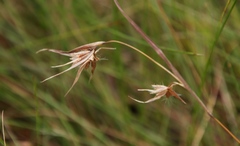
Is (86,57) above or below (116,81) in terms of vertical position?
above

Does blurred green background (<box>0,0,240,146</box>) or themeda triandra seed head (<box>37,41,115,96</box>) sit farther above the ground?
themeda triandra seed head (<box>37,41,115,96</box>)

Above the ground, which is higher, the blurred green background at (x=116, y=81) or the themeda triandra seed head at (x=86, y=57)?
the themeda triandra seed head at (x=86, y=57)

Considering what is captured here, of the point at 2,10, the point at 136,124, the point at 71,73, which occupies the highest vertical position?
the point at 2,10

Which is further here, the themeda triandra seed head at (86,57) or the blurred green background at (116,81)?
the blurred green background at (116,81)

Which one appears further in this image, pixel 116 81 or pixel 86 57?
pixel 116 81

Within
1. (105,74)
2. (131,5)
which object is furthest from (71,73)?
(131,5)

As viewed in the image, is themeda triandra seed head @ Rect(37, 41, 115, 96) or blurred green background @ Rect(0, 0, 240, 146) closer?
themeda triandra seed head @ Rect(37, 41, 115, 96)

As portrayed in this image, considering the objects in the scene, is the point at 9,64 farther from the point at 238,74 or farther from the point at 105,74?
the point at 238,74

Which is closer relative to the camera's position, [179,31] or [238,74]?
[238,74]
